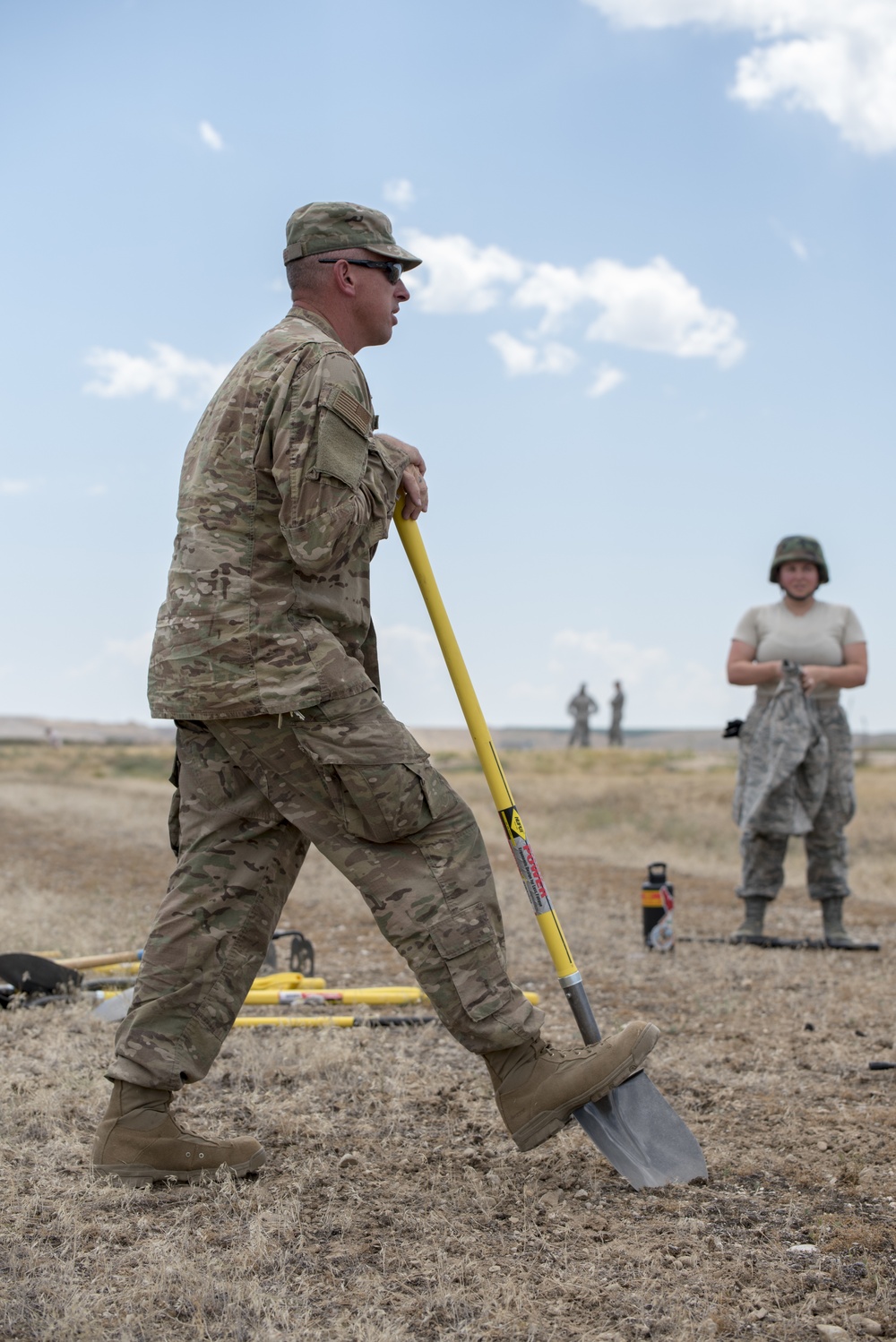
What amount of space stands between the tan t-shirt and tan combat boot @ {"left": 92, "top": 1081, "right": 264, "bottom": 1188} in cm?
512

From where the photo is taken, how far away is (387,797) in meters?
3.13

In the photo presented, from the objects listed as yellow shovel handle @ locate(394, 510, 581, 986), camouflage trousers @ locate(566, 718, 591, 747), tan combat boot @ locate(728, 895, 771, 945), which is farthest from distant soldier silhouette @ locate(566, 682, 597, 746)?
yellow shovel handle @ locate(394, 510, 581, 986)

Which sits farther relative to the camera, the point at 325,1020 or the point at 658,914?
the point at 658,914

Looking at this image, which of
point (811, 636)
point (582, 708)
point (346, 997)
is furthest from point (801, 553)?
point (582, 708)

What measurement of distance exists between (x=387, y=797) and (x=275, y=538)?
71cm

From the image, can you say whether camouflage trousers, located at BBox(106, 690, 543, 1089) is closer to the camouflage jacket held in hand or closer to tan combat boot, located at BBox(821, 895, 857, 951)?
the camouflage jacket held in hand

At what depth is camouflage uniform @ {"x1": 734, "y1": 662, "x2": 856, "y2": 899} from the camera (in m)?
7.46

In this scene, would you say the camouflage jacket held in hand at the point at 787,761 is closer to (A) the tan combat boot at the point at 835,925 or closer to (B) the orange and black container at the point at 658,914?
(A) the tan combat boot at the point at 835,925

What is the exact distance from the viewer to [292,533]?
308 centimetres

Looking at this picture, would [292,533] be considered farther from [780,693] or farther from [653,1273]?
[780,693]

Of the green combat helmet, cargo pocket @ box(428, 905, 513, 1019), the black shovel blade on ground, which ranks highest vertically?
the green combat helmet

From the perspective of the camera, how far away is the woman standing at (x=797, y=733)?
7.48 m

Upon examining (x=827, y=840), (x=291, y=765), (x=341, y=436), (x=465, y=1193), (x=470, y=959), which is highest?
(x=341, y=436)

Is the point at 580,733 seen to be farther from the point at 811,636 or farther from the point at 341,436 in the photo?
the point at 341,436
